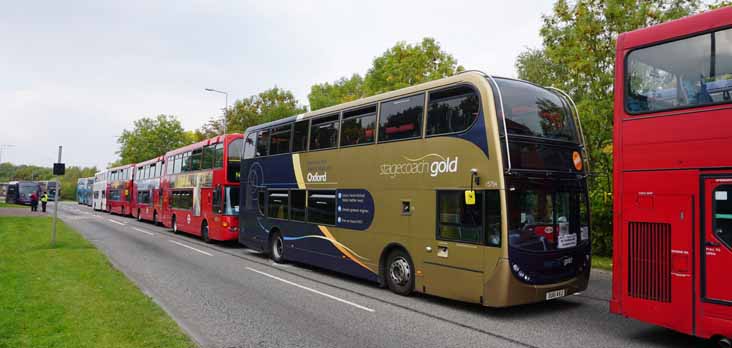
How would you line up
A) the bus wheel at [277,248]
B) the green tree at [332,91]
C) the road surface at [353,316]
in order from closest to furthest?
the road surface at [353,316] < the bus wheel at [277,248] < the green tree at [332,91]

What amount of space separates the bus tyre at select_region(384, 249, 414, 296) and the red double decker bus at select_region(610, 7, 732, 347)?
3904 mm

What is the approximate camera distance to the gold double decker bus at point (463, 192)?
806 centimetres

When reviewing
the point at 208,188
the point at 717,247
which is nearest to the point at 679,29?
the point at 717,247

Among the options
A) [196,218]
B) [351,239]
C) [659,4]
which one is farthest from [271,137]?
[659,4]

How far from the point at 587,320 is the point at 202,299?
22.4 ft

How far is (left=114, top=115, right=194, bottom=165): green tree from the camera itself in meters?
67.4

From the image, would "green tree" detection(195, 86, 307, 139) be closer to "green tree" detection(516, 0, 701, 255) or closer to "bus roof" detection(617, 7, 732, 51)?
"green tree" detection(516, 0, 701, 255)

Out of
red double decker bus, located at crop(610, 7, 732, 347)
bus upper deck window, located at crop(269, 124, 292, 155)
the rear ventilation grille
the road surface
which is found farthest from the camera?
bus upper deck window, located at crop(269, 124, 292, 155)

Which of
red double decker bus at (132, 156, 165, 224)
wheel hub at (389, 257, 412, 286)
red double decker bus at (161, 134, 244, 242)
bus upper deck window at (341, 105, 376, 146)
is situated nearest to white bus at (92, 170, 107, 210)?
red double decker bus at (132, 156, 165, 224)

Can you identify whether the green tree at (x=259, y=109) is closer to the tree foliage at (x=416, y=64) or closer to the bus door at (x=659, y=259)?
the tree foliage at (x=416, y=64)

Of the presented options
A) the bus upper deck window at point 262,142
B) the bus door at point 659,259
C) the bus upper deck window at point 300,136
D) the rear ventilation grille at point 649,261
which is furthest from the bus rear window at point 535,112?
the bus upper deck window at point 262,142

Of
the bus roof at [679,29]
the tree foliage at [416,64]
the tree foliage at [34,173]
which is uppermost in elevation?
the tree foliage at [416,64]

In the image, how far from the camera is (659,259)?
643 cm

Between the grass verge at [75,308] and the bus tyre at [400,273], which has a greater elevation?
the bus tyre at [400,273]
